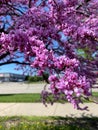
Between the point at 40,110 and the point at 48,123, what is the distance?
228 centimetres

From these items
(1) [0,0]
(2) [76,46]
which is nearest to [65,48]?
(2) [76,46]

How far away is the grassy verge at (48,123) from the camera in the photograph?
9.71 meters

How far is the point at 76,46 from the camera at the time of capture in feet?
25.6

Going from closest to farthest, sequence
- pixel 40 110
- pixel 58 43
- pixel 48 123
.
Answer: pixel 58 43 < pixel 48 123 < pixel 40 110

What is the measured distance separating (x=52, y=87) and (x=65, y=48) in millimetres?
1834

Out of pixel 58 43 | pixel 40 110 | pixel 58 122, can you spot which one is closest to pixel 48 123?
pixel 58 122

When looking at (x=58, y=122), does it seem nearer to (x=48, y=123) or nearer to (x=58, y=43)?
(x=48, y=123)

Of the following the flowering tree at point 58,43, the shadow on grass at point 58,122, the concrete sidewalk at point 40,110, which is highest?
the flowering tree at point 58,43

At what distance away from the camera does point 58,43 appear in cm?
732

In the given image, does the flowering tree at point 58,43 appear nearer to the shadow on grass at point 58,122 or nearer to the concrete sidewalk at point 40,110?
the shadow on grass at point 58,122

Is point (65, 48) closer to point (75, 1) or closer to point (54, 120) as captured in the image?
point (75, 1)

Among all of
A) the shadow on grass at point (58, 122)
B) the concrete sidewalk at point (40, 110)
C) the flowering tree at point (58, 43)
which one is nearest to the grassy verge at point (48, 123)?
the shadow on grass at point (58, 122)

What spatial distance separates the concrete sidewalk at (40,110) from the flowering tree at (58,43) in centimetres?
362

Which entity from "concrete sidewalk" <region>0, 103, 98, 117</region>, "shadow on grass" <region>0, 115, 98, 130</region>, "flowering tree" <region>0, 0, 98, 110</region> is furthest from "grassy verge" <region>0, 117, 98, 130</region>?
"flowering tree" <region>0, 0, 98, 110</region>
